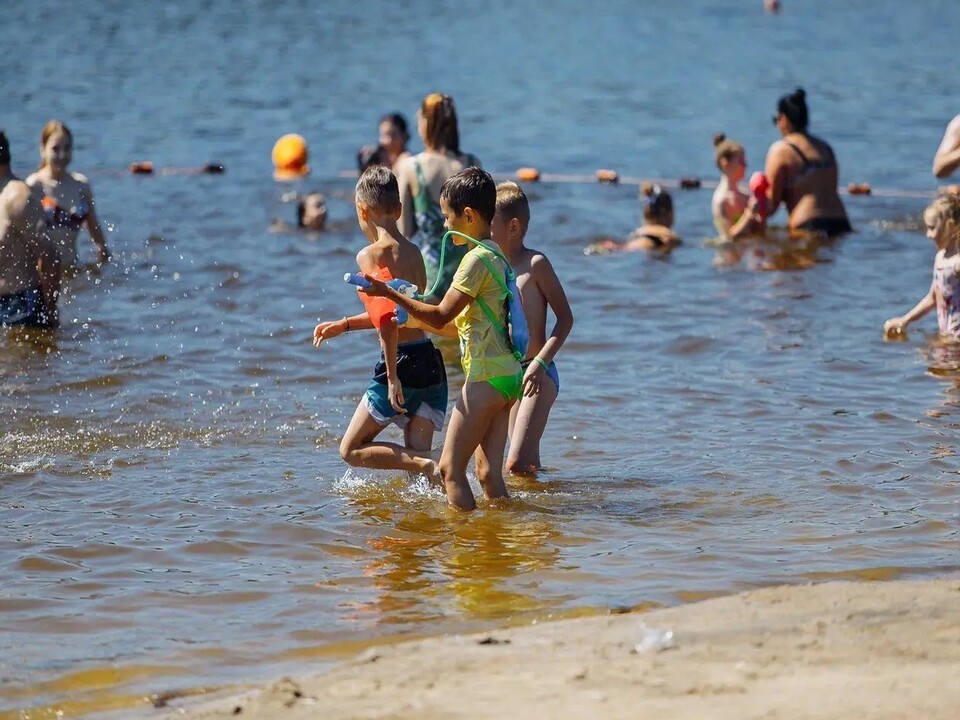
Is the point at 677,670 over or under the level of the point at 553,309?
under

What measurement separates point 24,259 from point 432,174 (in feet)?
9.54

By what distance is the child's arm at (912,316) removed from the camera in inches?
402

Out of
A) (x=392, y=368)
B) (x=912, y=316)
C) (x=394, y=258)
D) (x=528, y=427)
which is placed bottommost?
(x=528, y=427)

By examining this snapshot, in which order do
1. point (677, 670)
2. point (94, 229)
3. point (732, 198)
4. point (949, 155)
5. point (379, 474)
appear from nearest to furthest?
point (677, 670) → point (379, 474) → point (949, 155) → point (94, 229) → point (732, 198)

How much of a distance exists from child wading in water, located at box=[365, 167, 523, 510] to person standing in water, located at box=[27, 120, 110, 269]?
6045 mm

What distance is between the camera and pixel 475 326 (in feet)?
20.6

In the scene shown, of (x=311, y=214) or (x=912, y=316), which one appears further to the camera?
(x=311, y=214)

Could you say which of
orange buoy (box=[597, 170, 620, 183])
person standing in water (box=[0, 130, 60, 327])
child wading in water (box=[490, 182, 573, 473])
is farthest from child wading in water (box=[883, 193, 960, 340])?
orange buoy (box=[597, 170, 620, 183])

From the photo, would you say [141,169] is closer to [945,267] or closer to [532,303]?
[945,267]

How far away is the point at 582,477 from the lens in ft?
25.1

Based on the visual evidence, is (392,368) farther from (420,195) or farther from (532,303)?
(420,195)

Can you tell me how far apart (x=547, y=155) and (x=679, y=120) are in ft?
15.2

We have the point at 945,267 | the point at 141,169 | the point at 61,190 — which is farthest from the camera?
the point at 141,169

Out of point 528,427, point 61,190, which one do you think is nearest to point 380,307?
point 528,427
